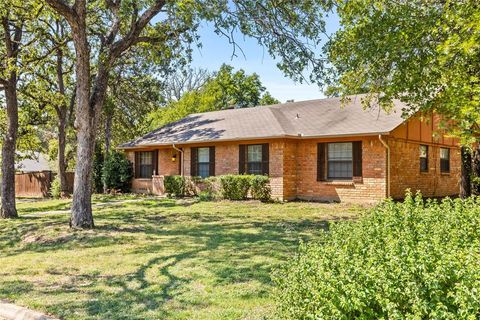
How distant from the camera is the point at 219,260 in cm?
720

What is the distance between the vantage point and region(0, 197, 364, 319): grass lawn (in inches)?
197

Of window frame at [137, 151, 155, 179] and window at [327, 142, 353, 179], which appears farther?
window frame at [137, 151, 155, 179]

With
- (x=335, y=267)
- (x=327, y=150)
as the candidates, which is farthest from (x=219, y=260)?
(x=327, y=150)

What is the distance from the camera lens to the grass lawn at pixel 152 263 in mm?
5000

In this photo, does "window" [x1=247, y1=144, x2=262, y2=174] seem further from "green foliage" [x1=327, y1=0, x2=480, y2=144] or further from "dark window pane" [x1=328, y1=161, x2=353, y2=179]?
"green foliage" [x1=327, y1=0, x2=480, y2=144]

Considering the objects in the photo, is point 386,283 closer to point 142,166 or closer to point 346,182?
point 346,182

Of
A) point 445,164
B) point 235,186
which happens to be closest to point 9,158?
point 235,186

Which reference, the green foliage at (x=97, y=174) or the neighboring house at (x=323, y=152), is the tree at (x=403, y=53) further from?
the green foliage at (x=97, y=174)

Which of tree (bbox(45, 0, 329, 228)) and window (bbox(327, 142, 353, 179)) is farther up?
tree (bbox(45, 0, 329, 228))

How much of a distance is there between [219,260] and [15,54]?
1155 cm

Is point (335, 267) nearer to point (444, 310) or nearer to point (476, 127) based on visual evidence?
point (444, 310)

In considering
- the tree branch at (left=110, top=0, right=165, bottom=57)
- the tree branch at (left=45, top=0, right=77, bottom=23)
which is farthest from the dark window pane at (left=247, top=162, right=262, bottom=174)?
the tree branch at (left=45, top=0, right=77, bottom=23)

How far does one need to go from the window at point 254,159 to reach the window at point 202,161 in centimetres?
180

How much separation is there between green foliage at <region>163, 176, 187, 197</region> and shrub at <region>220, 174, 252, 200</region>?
3.04 metres
